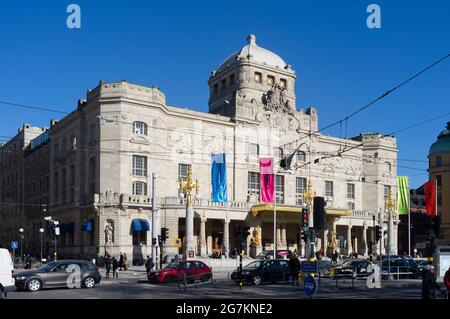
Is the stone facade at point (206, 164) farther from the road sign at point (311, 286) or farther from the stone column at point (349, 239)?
the road sign at point (311, 286)

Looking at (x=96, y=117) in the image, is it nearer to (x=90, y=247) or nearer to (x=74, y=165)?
(x=74, y=165)

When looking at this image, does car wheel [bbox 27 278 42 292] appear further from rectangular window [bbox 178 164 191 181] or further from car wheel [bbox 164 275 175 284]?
rectangular window [bbox 178 164 191 181]

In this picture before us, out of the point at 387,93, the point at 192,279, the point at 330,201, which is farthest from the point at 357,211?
the point at 387,93

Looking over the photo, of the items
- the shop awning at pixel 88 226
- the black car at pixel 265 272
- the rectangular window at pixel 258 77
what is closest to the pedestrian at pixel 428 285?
the black car at pixel 265 272

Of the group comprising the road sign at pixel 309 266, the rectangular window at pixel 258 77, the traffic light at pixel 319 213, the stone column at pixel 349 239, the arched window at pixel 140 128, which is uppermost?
the rectangular window at pixel 258 77

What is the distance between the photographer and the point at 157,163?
64188mm

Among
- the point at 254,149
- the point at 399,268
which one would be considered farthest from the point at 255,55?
the point at 399,268

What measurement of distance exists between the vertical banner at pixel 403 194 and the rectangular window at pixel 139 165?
2977 centimetres

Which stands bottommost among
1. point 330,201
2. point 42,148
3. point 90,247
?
point 90,247

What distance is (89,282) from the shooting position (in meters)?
29.1

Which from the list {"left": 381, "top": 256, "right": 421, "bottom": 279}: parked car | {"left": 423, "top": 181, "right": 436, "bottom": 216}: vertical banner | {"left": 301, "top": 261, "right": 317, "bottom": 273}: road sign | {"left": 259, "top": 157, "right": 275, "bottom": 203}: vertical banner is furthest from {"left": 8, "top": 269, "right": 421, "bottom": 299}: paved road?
{"left": 259, "top": 157, "right": 275, "bottom": 203}: vertical banner

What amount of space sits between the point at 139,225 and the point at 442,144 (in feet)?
194

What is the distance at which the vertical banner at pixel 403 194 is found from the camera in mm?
65500
